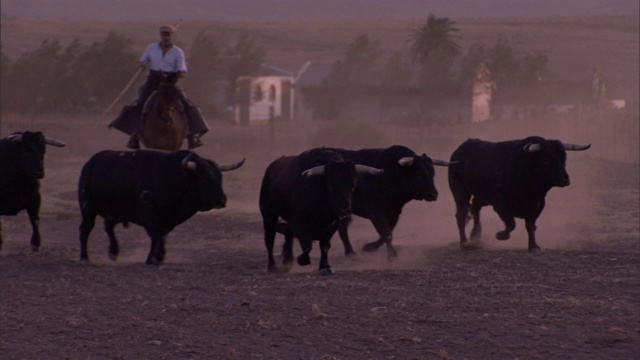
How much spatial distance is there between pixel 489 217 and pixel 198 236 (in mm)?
5645

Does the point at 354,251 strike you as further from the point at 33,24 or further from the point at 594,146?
the point at 33,24

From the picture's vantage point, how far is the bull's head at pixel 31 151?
54.1 ft

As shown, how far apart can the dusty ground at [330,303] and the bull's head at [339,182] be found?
0.73m

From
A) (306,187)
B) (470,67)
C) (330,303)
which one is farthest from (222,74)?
(330,303)

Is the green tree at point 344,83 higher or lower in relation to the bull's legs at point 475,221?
higher

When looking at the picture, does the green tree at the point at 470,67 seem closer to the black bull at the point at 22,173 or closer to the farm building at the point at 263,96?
the farm building at the point at 263,96

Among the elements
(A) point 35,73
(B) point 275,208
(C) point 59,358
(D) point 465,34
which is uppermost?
(D) point 465,34

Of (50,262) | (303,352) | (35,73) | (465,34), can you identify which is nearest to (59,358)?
(303,352)

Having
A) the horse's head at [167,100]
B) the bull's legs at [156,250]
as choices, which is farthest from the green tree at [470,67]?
the bull's legs at [156,250]

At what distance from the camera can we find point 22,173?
16.8 metres

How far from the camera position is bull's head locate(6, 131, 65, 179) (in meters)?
16.5

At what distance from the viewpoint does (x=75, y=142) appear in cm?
4238

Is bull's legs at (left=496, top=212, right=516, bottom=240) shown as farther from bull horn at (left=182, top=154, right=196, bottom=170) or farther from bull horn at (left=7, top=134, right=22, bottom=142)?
bull horn at (left=7, top=134, right=22, bottom=142)

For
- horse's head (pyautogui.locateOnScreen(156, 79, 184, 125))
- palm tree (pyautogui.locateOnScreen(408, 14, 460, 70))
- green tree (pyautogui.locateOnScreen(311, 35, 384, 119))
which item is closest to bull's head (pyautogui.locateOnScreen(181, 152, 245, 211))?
horse's head (pyautogui.locateOnScreen(156, 79, 184, 125))
